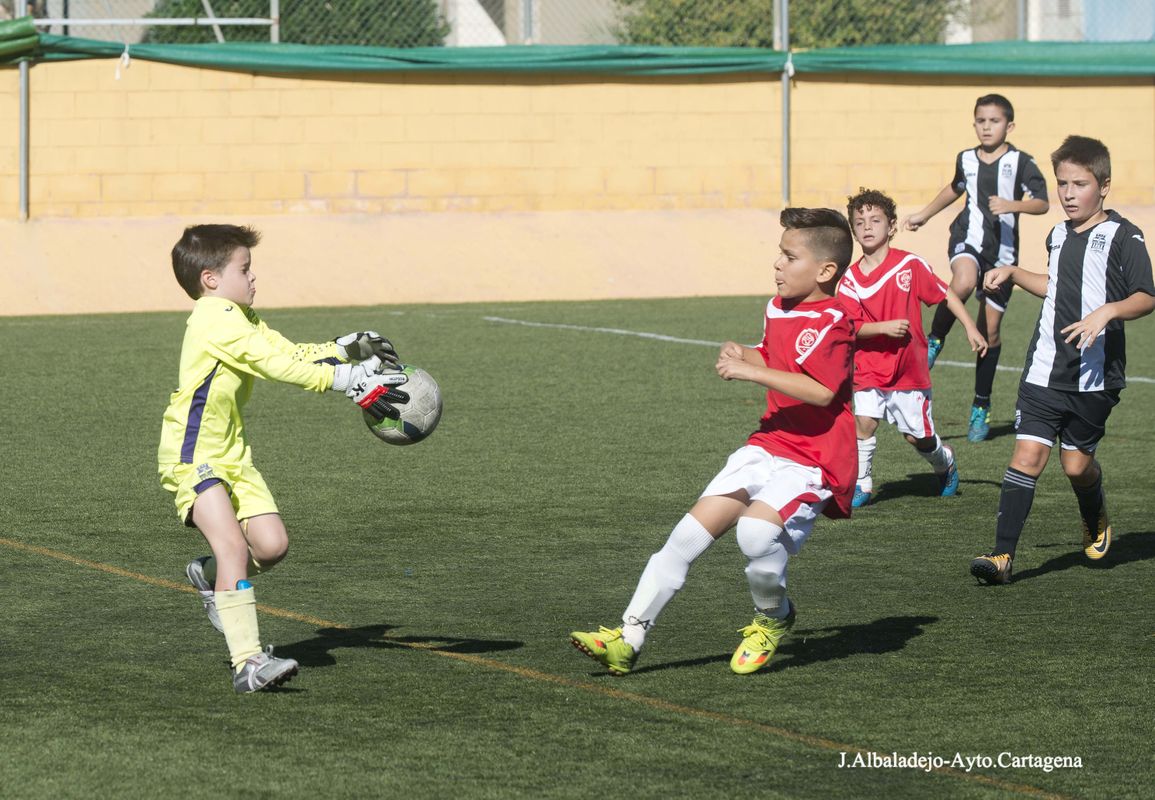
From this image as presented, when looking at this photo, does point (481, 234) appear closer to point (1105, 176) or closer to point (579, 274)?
point (579, 274)

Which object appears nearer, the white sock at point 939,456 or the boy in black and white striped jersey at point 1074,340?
the boy in black and white striped jersey at point 1074,340

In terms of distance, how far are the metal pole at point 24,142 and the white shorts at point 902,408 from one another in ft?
44.1

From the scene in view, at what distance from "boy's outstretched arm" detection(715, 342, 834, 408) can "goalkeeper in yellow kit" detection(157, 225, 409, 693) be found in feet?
3.19

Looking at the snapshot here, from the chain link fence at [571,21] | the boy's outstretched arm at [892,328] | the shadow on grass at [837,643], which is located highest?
Result: the chain link fence at [571,21]

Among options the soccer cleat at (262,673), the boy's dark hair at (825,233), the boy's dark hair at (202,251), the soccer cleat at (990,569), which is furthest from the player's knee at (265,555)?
the soccer cleat at (990,569)

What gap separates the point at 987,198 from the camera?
12125mm

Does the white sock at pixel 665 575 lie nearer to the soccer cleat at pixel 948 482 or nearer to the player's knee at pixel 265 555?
the player's knee at pixel 265 555

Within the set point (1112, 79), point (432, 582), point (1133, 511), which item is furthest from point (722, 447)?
point (1112, 79)

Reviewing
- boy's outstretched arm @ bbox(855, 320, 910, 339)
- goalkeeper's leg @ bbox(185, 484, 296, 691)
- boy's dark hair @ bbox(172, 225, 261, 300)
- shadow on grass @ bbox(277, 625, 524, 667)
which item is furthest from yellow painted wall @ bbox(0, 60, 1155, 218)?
goalkeeper's leg @ bbox(185, 484, 296, 691)

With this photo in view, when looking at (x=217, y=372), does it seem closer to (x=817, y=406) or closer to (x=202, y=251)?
(x=202, y=251)

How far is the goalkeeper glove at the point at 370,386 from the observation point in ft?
17.9

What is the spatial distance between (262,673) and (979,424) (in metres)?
6.66

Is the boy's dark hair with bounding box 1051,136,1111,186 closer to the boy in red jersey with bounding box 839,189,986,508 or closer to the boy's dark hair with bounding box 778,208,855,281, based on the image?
the boy's dark hair with bounding box 778,208,855,281

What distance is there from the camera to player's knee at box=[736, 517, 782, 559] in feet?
18.4
